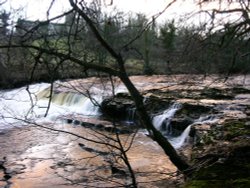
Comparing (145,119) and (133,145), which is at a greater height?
(145,119)

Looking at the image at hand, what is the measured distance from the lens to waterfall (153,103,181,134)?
505 inches

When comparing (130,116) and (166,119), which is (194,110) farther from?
(130,116)

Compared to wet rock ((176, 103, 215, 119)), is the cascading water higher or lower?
lower

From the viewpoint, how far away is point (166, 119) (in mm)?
13148

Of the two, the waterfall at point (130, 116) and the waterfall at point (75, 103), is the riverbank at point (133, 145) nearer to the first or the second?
the waterfall at point (130, 116)

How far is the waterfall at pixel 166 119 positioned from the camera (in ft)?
42.1

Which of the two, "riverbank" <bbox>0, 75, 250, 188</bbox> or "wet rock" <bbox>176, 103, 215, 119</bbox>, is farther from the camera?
"wet rock" <bbox>176, 103, 215, 119</bbox>

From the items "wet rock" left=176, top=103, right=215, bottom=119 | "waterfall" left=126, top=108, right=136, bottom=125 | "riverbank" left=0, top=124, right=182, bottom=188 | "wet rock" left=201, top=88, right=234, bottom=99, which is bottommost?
"riverbank" left=0, top=124, right=182, bottom=188

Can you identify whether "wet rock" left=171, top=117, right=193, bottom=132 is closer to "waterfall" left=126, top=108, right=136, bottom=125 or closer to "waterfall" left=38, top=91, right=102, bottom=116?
"waterfall" left=126, top=108, right=136, bottom=125

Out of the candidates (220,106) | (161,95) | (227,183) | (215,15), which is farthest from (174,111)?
(227,183)

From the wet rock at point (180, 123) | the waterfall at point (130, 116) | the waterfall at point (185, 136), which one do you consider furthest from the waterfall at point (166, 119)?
the waterfall at point (130, 116)

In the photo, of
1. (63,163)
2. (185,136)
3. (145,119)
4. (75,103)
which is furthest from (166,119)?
(145,119)

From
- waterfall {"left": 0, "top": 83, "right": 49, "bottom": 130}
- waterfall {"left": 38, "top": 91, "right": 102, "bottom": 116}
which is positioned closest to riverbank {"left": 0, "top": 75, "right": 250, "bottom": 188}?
waterfall {"left": 0, "top": 83, "right": 49, "bottom": 130}

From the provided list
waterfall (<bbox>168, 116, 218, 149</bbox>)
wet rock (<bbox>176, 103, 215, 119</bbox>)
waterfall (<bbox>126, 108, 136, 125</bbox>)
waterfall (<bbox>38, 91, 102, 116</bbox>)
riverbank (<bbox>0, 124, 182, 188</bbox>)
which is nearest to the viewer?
riverbank (<bbox>0, 124, 182, 188</bbox>)
